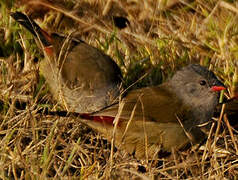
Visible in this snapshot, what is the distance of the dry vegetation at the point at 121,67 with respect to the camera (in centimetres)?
344

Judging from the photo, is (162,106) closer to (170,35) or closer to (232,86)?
(232,86)

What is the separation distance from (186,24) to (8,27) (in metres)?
1.77

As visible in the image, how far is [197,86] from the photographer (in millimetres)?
4086

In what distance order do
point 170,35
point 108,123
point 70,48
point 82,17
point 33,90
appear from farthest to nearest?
point 82,17 → point 170,35 → point 70,48 → point 33,90 → point 108,123

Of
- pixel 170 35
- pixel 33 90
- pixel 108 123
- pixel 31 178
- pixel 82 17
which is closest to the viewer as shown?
pixel 31 178

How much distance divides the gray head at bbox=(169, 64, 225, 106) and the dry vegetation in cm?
21

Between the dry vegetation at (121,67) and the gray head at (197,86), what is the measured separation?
21cm

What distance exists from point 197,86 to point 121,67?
3.50ft

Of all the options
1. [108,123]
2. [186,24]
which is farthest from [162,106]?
[186,24]

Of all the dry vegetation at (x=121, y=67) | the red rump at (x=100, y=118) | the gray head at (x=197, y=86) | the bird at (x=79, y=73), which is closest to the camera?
the dry vegetation at (x=121, y=67)

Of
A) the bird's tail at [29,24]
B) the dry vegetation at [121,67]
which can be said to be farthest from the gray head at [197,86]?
the bird's tail at [29,24]

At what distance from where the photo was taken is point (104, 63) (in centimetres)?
459

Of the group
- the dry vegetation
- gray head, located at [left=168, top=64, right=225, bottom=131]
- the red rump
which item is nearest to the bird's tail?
the dry vegetation

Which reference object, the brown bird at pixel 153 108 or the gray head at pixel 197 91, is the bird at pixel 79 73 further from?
the gray head at pixel 197 91
